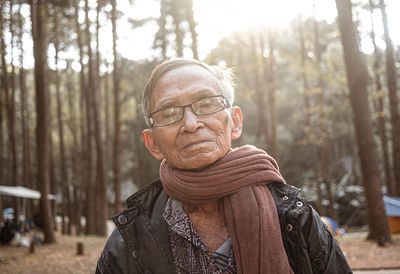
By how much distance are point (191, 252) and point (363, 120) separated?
9733 mm

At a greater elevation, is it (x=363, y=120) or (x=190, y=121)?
(x=363, y=120)

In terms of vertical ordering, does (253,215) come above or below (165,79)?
below

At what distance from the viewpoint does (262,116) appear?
20.1 m

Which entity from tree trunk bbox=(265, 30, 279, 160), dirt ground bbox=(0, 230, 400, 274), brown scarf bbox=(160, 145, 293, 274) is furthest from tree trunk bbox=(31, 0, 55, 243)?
brown scarf bbox=(160, 145, 293, 274)

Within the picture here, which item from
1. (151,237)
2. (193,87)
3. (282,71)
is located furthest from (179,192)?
(282,71)

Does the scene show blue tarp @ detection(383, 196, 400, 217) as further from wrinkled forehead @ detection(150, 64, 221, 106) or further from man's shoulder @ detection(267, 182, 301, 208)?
wrinkled forehead @ detection(150, 64, 221, 106)

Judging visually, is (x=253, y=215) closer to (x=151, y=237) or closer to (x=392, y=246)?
(x=151, y=237)

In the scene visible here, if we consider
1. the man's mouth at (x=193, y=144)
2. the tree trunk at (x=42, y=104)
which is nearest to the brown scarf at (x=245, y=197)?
the man's mouth at (x=193, y=144)

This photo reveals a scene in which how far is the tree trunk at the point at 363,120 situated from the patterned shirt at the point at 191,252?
9.55m

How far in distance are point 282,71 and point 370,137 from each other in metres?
36.1

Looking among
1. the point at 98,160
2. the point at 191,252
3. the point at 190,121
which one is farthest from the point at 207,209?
the point at 98,160

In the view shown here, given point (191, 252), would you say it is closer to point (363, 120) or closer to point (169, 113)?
point (169, 113)

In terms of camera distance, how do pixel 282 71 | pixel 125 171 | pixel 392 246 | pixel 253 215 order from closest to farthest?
pixel 253 215 < pixel 392 246 < pixel 125 171 < pixel 282 71

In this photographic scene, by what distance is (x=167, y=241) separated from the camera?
200 centimetres
